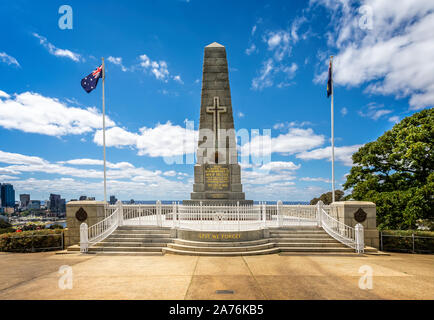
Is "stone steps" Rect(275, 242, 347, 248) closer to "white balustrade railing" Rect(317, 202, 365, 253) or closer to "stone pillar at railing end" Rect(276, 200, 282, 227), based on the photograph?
"white balustrade railing" Rect(317, 202, 365, 253)

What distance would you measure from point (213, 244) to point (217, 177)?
24.7ft

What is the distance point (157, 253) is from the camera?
9477 mm

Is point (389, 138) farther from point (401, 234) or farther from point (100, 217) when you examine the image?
point (100, 217)

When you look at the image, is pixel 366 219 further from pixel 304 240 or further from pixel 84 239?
pixel 84 239

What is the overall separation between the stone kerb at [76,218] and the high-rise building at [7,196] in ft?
332

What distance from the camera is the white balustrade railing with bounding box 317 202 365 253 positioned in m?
9.94

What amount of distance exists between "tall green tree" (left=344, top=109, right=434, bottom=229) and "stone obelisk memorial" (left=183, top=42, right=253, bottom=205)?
8093 millimetres

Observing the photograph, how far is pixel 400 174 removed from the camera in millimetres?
15148

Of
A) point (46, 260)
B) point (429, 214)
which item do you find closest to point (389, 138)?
point (429, 214)

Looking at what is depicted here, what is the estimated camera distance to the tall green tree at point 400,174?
13.2m

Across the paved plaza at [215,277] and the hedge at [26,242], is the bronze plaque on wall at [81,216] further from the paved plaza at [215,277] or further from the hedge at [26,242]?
the paved plaza at [215,277]

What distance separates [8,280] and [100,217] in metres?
4.83

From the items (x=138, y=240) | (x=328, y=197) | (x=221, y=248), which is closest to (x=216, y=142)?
(x=138, y=240)

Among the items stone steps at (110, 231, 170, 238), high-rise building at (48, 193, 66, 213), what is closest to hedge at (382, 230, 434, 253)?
stone steps at (110, 231, 170, 238)
